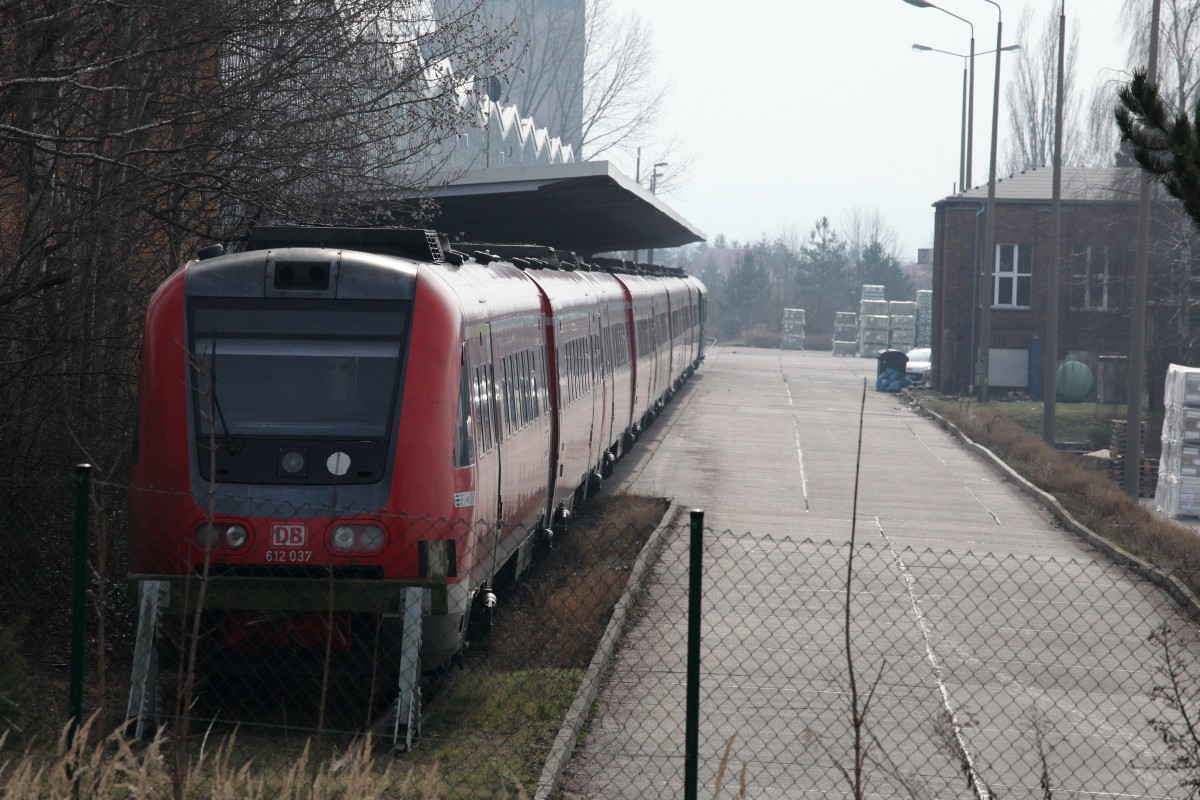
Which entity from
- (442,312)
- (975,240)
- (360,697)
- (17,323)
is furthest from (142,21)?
(975,240)

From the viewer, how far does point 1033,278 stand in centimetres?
4850

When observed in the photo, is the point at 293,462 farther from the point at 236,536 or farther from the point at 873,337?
the point at 873,337

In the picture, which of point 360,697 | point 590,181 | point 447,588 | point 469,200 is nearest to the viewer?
point 447,588

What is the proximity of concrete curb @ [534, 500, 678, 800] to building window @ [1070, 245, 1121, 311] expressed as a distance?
3760 centimetres

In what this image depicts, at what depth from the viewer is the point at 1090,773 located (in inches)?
325

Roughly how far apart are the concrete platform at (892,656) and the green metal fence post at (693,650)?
54cm

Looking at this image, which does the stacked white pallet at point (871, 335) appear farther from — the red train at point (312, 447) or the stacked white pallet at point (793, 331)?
the red train at point (312, 447)

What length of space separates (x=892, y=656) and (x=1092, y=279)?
40.8 m

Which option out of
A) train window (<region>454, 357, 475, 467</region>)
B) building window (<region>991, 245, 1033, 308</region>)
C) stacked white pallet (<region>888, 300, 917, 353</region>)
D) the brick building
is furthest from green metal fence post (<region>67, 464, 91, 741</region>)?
stacked white pallet (<region>888, 300, 917, 353</region>)

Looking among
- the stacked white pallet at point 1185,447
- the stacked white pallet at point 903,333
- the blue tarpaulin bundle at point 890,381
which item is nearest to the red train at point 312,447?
the stacked white pallet at point 1185,447

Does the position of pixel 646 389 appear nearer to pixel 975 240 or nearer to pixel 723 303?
pixel 975 240

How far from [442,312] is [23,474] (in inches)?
148

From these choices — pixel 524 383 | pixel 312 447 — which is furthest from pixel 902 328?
pixel 312 447

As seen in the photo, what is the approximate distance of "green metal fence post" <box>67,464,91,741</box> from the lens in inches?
243
